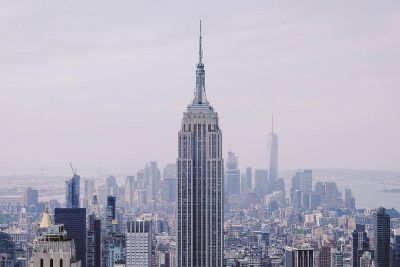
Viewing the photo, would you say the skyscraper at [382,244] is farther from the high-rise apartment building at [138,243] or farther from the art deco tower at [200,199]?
the high-rise apartment building at [138,243]

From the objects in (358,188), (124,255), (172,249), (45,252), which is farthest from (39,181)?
(172,249)

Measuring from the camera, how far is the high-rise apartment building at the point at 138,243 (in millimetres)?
18984

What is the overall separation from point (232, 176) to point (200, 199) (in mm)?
1787

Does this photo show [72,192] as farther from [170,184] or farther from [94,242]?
[170,184]

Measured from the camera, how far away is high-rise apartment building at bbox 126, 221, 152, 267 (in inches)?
747

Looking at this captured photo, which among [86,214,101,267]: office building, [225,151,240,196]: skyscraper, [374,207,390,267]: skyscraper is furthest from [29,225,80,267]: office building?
[374,207,390,267]: skyscraper

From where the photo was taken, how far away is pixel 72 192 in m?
16.5

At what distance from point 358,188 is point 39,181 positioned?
4158mm

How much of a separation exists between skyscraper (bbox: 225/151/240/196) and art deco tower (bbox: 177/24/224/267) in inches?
10.6

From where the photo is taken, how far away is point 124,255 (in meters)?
18.5

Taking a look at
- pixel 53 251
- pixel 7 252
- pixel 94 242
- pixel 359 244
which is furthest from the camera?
pixel 359 244

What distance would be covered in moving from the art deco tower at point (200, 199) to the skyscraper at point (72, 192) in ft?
9.93

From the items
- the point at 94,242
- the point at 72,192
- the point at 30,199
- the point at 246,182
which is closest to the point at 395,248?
the point at 246,182

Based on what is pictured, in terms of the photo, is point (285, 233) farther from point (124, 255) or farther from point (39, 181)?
point (39, 181)
